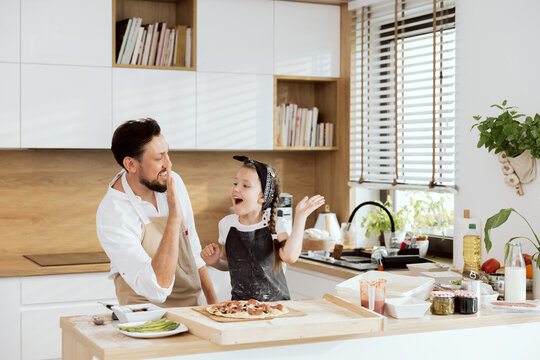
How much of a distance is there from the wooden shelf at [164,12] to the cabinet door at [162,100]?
73mm

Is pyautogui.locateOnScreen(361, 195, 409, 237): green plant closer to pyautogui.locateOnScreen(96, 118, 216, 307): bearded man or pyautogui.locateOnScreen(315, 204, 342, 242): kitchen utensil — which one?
pyautogui.locateOnScreen(315, 204, 342, 242): kitchen utensil

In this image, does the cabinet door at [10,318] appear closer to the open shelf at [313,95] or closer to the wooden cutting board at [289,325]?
the wooden cutting board at [289,325]

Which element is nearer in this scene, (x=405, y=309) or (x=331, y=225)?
(x=405, y=309)

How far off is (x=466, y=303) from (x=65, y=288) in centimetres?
219

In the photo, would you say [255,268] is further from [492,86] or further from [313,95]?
[313,95]

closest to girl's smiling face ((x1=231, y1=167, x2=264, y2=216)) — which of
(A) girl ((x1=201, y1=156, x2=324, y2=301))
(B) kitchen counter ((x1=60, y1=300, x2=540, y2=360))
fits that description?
(A) girl ((x1=201, y1=156, x2=324, y2=301))

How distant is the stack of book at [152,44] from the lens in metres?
4.21

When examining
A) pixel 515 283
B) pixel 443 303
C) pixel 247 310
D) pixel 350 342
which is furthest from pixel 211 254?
pixel 515 283

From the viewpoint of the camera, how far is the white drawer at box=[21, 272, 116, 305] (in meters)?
3.78

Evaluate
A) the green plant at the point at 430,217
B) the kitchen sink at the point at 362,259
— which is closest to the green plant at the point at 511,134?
the kitchen sink at the point at 362,259

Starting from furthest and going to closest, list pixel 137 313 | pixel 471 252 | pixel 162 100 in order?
pixel 162 100, pixel 471 252, pixel 137 313

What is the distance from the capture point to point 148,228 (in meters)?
2.59

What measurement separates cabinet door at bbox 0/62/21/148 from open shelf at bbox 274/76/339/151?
156 cm

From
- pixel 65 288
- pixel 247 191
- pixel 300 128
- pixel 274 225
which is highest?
pixel 300 128
